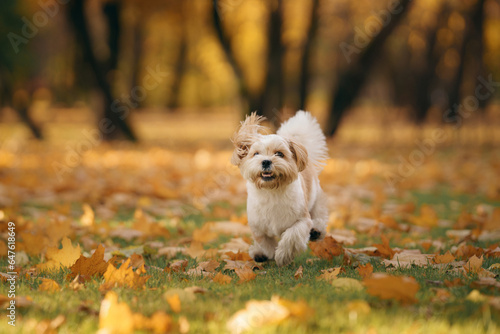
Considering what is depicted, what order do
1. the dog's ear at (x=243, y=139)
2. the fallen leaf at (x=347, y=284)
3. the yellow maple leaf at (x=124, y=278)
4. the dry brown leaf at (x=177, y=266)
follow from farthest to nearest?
the dog's ear at (x=243, y=139) → the dry brown leaf at (x=177, y=266) → the yellow maple leaf at (x=124, y=278) → the fallen leaf at (x=347, y=284)

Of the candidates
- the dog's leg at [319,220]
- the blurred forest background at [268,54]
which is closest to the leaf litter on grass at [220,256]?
the dog's leg at [319,220]

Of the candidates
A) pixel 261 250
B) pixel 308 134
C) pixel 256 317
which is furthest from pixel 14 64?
pixel 256 317

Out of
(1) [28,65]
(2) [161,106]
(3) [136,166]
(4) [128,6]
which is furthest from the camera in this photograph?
(2) [161,106]

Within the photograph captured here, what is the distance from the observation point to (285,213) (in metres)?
3.86

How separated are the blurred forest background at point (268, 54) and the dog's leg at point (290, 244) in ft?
5.12

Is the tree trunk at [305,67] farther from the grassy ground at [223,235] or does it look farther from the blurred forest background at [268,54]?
the grassy ground at [223,235]

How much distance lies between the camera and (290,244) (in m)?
3.70

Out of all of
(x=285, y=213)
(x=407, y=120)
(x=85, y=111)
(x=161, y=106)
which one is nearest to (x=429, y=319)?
(x=285, y=213)

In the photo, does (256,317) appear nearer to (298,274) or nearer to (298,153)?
(298,274)

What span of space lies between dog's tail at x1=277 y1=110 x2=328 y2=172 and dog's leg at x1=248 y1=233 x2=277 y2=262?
89 centimetres

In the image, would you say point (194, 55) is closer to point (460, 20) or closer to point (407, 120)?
point (407, 120)

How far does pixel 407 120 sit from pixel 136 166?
2471 cm

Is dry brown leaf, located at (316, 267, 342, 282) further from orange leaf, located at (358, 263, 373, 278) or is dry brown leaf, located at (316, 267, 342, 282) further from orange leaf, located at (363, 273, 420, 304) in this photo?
orange leaf, located at (363, 273, 420, 304)

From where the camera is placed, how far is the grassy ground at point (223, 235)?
7.98 ft
